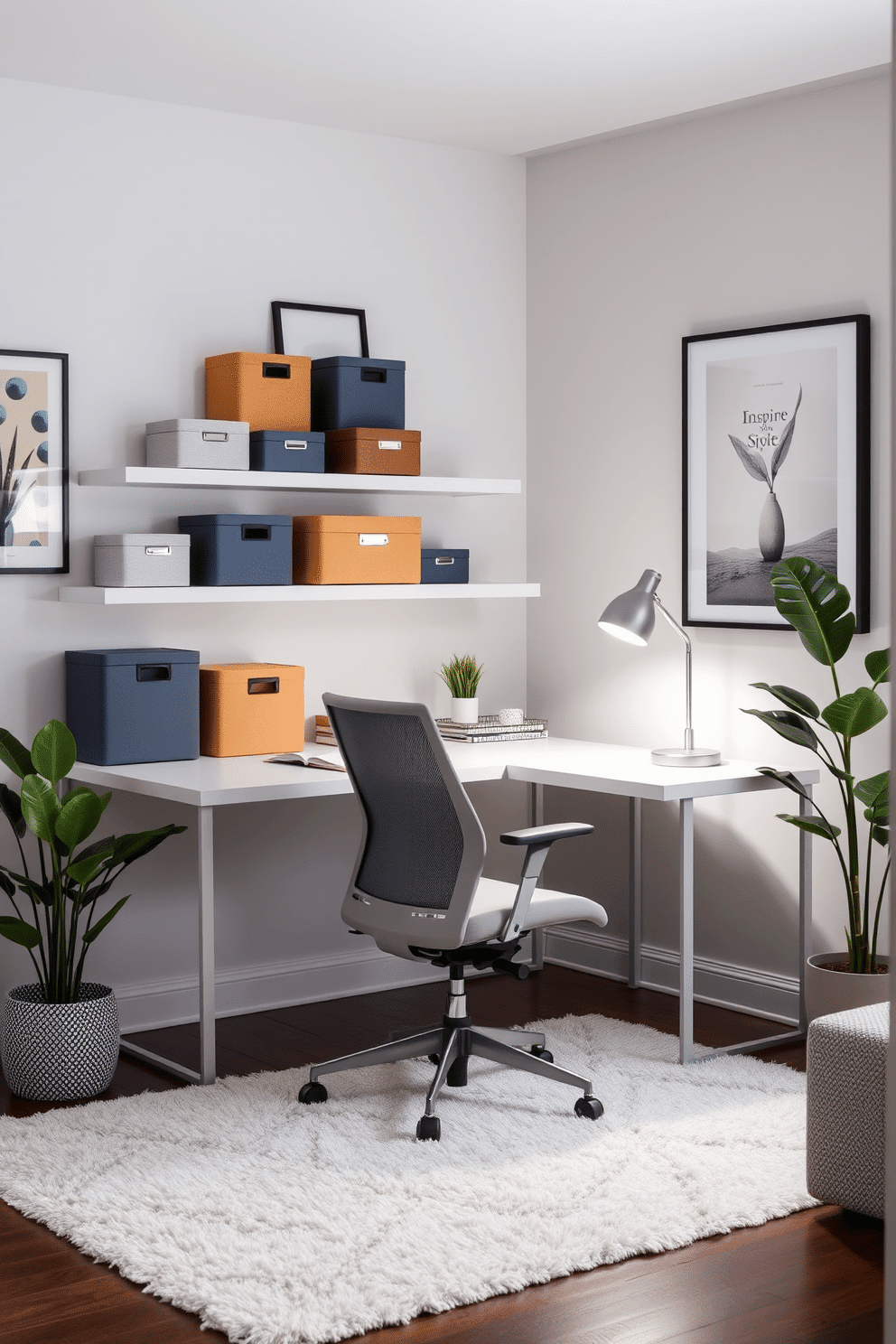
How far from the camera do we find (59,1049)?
3723 mm

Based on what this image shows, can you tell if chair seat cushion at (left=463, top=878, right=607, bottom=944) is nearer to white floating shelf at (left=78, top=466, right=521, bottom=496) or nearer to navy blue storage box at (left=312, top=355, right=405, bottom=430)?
white floating shelf at (left=78, top=466, right=521, bottom=496)

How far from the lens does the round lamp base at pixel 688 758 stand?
4.20 m

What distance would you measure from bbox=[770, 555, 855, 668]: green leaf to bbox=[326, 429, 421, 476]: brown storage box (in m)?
1.23

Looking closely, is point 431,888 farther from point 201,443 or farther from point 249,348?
point 249,348

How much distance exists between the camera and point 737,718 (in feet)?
14.9

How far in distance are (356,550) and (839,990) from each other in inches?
70.2

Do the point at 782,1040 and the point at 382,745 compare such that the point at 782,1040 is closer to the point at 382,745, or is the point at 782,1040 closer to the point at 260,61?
the point at 382,745

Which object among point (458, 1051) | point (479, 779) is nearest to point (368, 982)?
point (479, 779)

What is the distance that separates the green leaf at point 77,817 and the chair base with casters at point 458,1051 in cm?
78

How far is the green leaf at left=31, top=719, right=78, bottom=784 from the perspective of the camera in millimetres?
3750

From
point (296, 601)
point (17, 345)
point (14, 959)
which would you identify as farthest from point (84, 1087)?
point (17, 345)

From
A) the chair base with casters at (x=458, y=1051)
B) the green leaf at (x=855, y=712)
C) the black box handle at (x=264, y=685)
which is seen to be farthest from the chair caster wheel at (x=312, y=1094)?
the green leaf at (x=855, y=712)

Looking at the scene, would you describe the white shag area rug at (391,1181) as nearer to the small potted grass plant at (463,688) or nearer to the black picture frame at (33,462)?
the small potted grass plant at (463,688)

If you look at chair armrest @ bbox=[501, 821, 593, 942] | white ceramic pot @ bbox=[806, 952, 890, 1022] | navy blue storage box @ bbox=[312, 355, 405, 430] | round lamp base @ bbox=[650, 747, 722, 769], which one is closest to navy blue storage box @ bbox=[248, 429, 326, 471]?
navy blue storage box @ bbox=[312, 355, 405, 430]
